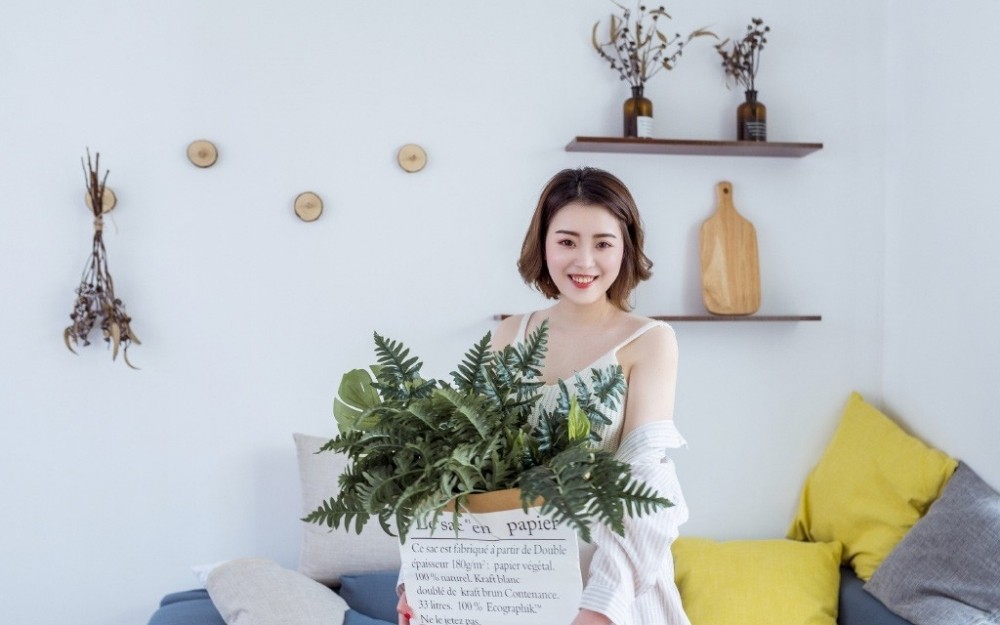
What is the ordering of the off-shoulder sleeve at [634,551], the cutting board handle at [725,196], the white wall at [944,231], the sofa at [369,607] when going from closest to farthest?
the off-shoulder sleeve at [634,551]
the sofa at [369,607]
the white wall at [944,231]
the cutting board handle at [725,196]

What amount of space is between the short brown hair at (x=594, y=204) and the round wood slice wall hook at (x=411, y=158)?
1382 mm

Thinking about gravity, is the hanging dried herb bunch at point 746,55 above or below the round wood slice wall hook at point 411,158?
above

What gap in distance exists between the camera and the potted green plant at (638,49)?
2.94 m

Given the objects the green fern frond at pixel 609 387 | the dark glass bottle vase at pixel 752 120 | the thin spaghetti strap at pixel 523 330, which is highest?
the dark glass bottle vase at pixel 752 120

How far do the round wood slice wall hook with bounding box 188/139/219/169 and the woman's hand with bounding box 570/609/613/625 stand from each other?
216 centimetres

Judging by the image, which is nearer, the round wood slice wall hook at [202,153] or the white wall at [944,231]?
the white wall at [944,231]

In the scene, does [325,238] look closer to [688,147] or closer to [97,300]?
[97,300]

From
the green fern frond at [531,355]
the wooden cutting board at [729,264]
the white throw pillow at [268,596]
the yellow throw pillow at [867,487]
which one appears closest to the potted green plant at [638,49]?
the wooden cutting board at [729,264]

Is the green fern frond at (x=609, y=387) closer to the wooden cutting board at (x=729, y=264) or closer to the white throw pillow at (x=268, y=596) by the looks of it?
the white throw pillow at (x=268, y=596)

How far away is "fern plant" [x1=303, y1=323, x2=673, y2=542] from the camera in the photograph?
1036 mm

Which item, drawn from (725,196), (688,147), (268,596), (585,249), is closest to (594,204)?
(585,249)

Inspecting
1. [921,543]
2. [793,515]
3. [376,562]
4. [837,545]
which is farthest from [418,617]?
[793,515]

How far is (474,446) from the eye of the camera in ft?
3.56

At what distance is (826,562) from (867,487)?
10.8 inches
